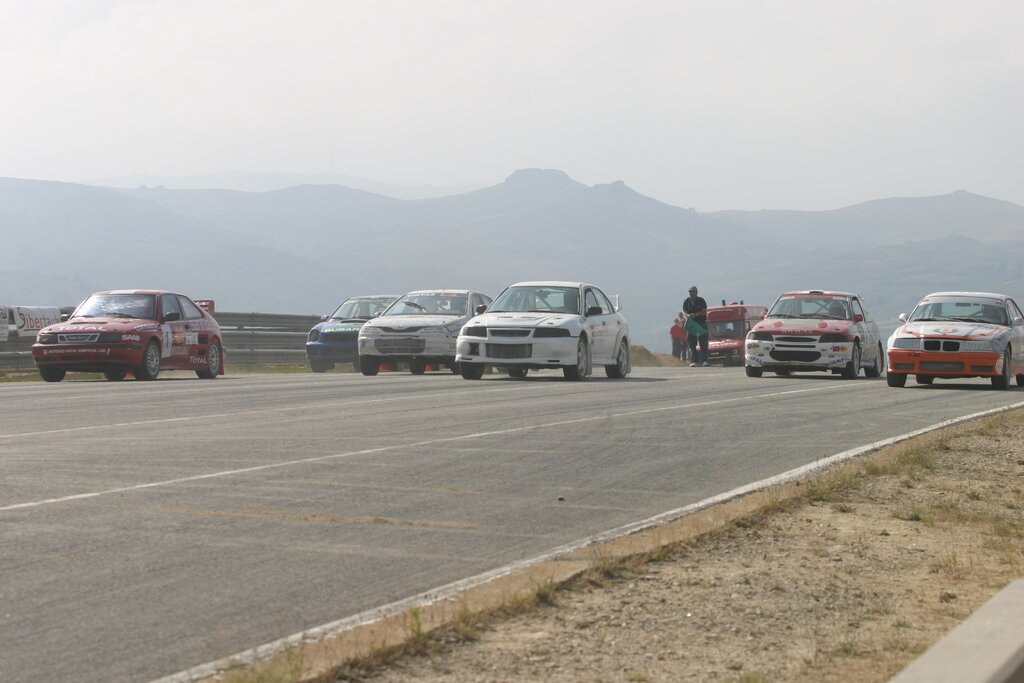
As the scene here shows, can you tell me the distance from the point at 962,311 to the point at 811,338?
9.32 feet

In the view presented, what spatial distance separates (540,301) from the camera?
24594 millimetres

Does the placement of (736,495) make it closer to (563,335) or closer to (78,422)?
(78,422)

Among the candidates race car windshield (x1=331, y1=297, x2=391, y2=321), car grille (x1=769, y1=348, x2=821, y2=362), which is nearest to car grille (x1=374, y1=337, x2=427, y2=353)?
race car windshield (x1=331, y1=297, x2=391, y2=321)

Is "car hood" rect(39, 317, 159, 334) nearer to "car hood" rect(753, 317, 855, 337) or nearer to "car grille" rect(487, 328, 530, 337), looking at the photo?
"car grille" rect(487, 328, 530, 337)

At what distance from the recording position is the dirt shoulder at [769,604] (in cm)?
478

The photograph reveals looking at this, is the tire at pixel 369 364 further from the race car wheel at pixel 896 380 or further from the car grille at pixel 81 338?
the race car wheel at pixel 896 380

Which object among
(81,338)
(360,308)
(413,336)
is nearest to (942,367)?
(413,336)

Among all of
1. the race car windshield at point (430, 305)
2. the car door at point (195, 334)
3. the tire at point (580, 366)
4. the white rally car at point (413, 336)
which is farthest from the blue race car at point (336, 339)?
the tire at point (580, 366)

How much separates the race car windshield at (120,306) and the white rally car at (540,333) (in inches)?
200

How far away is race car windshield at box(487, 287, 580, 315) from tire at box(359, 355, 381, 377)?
3.09 meters

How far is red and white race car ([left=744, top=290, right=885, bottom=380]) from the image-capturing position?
25719mm

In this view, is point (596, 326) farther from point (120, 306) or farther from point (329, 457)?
point (329, 457)

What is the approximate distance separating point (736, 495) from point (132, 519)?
367cm

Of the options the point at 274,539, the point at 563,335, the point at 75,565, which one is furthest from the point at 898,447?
the point at 563,335
